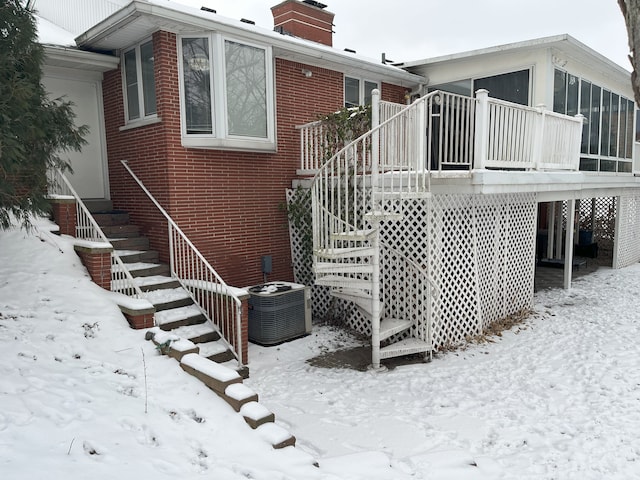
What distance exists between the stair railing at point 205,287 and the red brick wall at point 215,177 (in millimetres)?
314

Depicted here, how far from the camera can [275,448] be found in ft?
11.2

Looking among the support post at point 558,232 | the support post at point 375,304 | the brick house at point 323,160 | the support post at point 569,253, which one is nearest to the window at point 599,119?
the brick house at point 323,160

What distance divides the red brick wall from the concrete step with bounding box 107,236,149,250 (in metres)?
0.17

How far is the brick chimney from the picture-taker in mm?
11055

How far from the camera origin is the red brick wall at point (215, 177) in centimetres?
684

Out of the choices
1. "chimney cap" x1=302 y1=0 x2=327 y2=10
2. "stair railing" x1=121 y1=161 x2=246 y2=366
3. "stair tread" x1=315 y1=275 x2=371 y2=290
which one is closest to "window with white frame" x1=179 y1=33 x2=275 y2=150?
"stair railing" x1=121 y1=161 x2=246 y2=366

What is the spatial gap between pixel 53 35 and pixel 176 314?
5441 mm

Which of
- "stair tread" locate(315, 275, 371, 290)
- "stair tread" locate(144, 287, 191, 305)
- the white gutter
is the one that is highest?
the white gutter

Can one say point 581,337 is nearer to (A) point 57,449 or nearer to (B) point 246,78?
(B) point 246,78

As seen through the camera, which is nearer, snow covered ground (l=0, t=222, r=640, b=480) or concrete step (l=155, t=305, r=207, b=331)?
snow covered ground (l=0, t=222, r=640, b=480)

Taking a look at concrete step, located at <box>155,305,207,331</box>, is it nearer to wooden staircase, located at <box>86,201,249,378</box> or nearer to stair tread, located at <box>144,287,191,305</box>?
wooden staircase, located at <box>86,201,249,378</box>

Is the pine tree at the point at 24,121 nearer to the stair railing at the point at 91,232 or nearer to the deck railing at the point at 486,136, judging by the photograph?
the stair railing at the point at 91,232

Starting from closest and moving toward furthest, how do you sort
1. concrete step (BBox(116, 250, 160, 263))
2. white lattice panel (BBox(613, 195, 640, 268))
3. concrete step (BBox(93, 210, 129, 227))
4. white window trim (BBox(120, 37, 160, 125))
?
concrete step (BBox(116, 250, 160, 263))
white window trim (BBox(120, 37, 160, 125))
concrete step (BBox(93, 210, 129, 227))
white lattice panel (BBox(613, 195, 640, 268))

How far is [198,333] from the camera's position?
5.89m
